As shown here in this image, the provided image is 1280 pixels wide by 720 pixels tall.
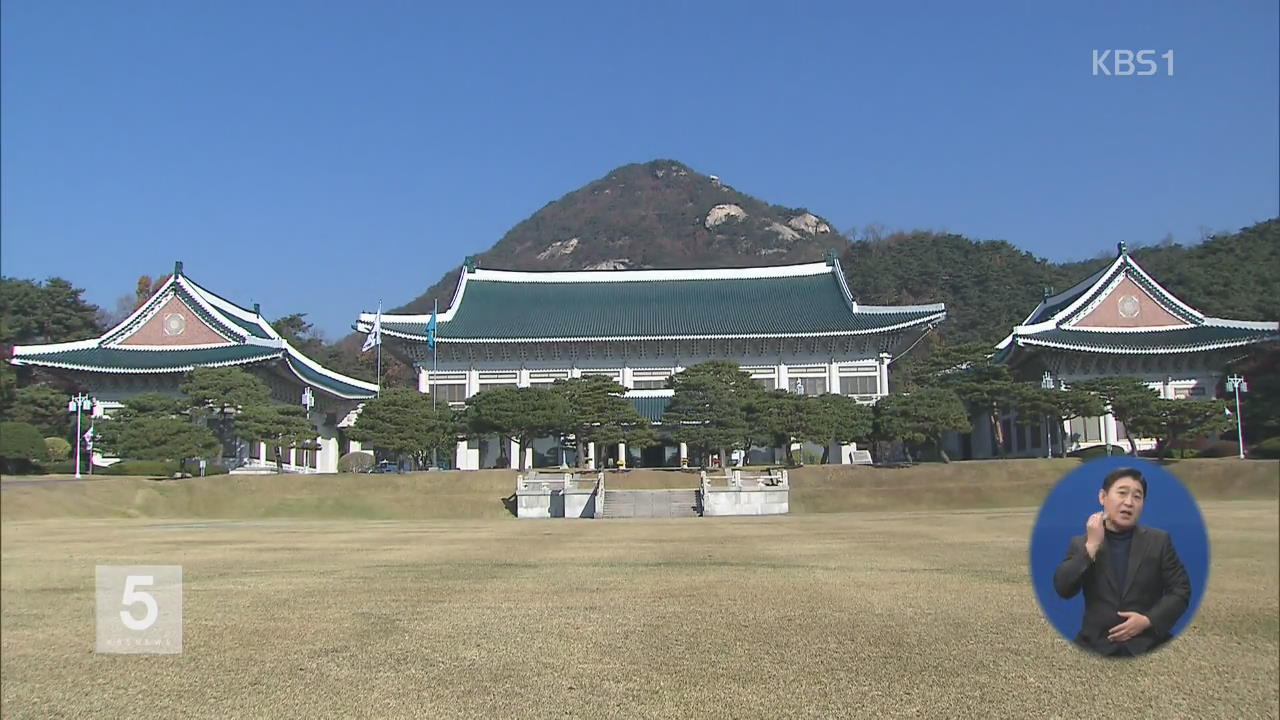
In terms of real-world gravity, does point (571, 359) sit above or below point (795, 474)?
above

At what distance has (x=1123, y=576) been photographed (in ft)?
6.22

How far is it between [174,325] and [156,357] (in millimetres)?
2936

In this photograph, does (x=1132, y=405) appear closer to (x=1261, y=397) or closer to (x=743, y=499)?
(x=1261, y=397)

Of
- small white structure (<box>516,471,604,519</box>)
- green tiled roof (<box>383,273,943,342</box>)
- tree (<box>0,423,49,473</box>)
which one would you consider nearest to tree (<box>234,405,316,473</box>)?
small white structure (<box>516,471,604,519</box>)

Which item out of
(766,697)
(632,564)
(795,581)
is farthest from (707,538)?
(766,697)

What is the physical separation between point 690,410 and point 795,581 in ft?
115

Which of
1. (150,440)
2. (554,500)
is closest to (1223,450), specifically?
(150,440)

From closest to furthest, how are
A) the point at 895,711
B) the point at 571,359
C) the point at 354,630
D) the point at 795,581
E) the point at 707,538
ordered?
the point at 895,711 → the point at 354,630 → the point at 795,581 → the point at 707,538 → the point at 571,359

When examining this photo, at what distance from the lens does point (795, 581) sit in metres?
12.9

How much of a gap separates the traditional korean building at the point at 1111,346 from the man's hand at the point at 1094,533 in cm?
2823

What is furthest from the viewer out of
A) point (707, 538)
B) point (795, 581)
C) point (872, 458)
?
point (872, 458)

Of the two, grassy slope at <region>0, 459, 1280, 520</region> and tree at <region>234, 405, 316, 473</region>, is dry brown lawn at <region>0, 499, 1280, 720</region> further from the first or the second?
tree at <region>234, 405, 316, 473</region>

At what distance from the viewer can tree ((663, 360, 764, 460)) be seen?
46.1 m

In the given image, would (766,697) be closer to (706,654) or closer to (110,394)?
(706,654)
